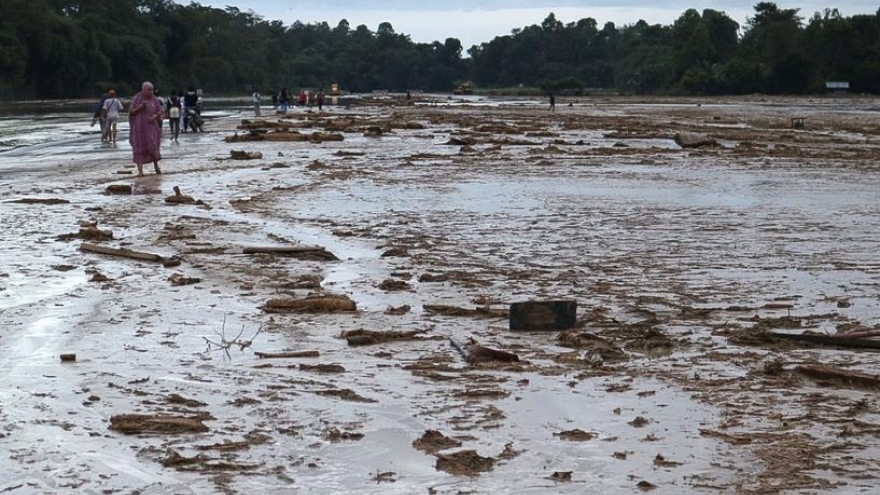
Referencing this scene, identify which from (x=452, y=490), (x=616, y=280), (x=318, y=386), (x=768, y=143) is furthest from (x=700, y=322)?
(x=768, y=143)

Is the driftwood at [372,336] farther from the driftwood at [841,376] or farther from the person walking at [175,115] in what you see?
the person walking at [175,115]

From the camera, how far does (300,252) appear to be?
41.4 feet

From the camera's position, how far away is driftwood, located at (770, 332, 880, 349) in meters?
8.20

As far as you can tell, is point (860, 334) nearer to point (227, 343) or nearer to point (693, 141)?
point (227, 343)

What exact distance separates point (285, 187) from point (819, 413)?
14.9 m

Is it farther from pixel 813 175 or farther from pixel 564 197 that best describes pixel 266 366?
pixel 813 175

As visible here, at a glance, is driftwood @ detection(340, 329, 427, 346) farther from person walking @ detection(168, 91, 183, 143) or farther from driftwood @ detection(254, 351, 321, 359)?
person walking @ detection(168, 91, 183, 143)

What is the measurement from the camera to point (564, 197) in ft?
62.8

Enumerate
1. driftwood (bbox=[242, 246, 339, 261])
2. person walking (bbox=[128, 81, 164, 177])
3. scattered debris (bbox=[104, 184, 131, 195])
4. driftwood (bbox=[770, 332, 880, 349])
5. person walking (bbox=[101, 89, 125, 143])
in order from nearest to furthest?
driftwood (bbox=[770, 332, 880, 349]) → driftwood (bbox=[242, 246, 339, 261]) → scattered debris (bbox=[104, 184, 131, 195]) → person walking (bbox=[128, 81, 164, 177]) → person walking (bbox=[101, 89, 125, 143])

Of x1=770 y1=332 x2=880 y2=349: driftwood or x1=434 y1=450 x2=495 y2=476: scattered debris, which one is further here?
x1=770 y1=332 x2=880 y2=349: driftwood

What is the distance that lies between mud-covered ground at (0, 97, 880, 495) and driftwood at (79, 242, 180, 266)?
34mm

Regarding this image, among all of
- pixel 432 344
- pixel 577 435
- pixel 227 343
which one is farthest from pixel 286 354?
pixel 577 435

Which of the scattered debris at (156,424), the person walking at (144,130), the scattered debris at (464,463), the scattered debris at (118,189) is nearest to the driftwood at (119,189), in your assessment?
the scattered debris at (118,189)

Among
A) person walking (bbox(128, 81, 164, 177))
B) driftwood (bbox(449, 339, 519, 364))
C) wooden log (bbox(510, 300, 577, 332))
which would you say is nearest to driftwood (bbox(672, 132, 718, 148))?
person walking (bbox(128, 81, 164, 177))
